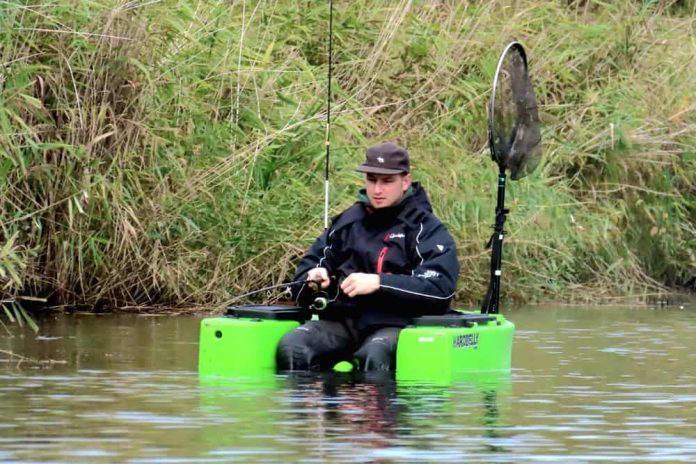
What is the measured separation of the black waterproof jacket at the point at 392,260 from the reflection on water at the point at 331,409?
499 millimetres

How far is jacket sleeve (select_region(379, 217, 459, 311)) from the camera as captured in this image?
1068cm

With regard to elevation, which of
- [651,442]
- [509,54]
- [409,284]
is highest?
[509,54]

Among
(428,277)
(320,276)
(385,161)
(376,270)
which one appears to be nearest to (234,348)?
(320,276)

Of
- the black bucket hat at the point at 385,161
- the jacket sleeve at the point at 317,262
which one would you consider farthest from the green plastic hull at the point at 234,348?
the black bucket hat at the point at 385,161

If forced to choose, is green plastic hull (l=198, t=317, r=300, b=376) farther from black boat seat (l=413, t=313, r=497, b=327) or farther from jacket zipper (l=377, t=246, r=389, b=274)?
black boat seat (l=413, t=313, r=497, b=327)

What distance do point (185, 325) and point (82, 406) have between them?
4831 millimetres

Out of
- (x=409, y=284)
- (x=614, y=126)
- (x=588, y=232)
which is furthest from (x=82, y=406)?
(x=614, y=126)

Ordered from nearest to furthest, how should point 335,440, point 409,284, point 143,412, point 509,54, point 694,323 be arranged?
point 335,440 < point 143,412 < point 409,284 < point 509,54 < point 694,323

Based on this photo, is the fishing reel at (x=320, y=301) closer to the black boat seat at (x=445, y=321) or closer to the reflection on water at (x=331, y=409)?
the reflection on water at (x=331, y=409)

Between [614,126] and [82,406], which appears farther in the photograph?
[614,126]

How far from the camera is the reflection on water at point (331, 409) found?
301 inches

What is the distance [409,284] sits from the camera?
35.1ft

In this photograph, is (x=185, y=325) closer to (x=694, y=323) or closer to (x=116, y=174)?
(x=116, y=174)

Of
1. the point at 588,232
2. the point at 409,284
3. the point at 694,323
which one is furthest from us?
the point at 588,232
